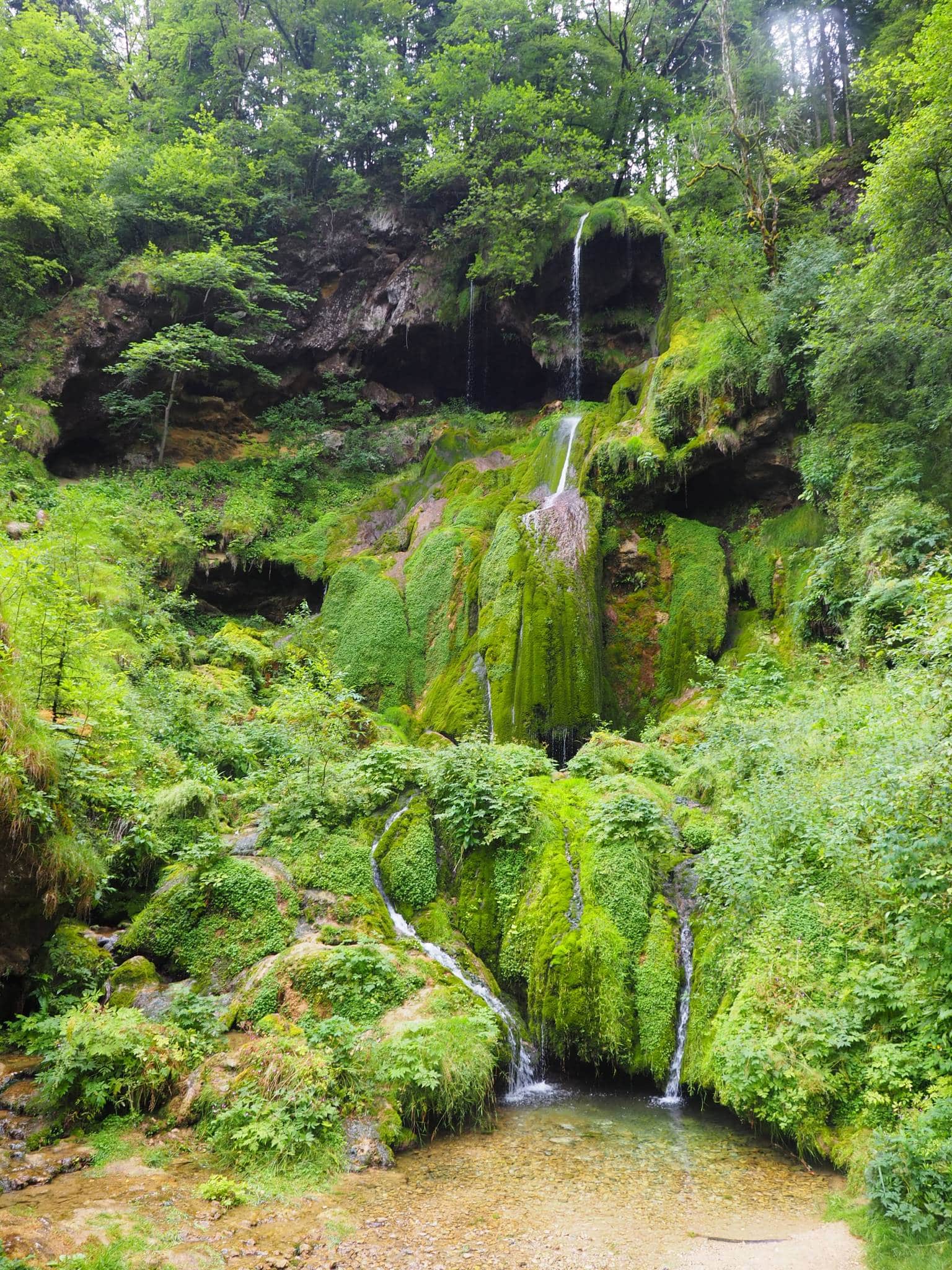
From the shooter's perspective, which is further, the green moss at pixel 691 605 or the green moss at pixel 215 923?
the green moss at pixel 691 605

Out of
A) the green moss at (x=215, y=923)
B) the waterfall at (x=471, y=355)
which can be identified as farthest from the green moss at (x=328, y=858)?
the waterfall at (x=471, y=355)

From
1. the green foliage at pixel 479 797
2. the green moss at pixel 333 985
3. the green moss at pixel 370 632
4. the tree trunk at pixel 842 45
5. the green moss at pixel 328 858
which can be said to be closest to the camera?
the green moss at pixel 333 985

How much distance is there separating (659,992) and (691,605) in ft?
33.0

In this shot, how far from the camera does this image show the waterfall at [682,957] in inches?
281

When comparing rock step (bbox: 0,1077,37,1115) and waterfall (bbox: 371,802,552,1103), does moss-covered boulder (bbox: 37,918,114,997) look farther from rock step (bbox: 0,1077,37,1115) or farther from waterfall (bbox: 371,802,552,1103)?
waterfall (bbox: 371,802,552,1103)

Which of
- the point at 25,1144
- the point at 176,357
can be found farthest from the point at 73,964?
the point at 176,357

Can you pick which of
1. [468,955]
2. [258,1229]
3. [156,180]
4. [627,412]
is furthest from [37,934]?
[156,180]

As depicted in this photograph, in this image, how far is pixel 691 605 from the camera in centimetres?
1612

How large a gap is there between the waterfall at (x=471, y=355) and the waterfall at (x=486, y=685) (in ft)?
50.0

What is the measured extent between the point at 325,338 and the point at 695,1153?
28.3 m

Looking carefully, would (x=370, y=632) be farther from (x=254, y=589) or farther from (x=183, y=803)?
(x=183, y=803)

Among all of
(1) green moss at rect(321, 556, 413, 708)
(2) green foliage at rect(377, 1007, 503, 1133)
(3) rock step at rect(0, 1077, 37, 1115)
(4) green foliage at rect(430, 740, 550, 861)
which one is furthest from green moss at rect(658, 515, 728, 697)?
(3) rock step at rect(0, 1077, 37, 1115)

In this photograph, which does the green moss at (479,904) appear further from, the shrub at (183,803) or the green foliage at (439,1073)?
the shrub at (183,803)

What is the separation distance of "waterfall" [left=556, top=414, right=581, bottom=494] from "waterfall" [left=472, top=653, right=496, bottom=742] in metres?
4.80
